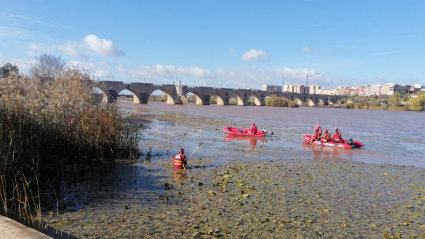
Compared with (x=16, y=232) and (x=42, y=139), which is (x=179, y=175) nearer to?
(x=42, y=139)

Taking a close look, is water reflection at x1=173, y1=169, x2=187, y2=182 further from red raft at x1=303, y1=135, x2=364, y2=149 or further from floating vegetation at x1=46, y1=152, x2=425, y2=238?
red raft at x1=303, y1=135, x2=364, y2=149

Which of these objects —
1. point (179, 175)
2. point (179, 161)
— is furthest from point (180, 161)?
point (179, 175)

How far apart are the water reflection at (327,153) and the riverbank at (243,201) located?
2.70 meters

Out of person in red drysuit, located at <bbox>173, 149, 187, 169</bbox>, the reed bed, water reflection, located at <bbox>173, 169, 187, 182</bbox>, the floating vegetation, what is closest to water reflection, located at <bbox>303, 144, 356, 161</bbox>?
the floating vegetation

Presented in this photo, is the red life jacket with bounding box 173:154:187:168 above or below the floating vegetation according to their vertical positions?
above

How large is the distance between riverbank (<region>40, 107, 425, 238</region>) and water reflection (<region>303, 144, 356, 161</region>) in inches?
106

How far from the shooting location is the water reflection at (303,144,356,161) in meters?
14.9

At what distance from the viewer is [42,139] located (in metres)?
8.21

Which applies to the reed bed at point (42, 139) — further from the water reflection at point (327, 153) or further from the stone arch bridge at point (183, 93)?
the stone arch bridge at point (183, 93)

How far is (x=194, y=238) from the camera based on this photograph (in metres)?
5.46

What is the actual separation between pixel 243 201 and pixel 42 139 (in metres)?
5.09

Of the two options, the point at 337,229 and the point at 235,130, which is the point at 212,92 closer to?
the point at 235,130

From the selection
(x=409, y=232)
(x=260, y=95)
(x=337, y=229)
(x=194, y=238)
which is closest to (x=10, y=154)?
(x=194, y=238)

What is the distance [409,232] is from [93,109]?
9.58m
